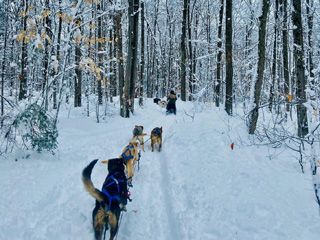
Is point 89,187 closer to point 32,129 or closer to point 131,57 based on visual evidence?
point 32,129

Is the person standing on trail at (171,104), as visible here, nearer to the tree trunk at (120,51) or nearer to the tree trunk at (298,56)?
the tree trunk at (120,51)

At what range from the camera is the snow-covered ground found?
274cm

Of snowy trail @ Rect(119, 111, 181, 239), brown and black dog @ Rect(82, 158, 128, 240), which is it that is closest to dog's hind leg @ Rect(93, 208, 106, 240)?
brown and black dog @ Rect(82, 158, 128, 240)

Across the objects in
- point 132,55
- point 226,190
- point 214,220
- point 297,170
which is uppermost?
point 132,55

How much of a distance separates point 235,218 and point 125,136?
545 cm

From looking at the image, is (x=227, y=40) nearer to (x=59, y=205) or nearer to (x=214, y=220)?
(x=214, y=220)

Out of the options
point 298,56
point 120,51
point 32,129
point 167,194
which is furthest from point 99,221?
point 120,51

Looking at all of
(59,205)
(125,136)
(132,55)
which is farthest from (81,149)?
(132,55)

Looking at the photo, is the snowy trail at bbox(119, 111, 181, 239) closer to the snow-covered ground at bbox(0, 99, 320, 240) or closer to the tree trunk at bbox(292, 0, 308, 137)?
the snow-covered ground at bbox(0, 99, 320, 240)

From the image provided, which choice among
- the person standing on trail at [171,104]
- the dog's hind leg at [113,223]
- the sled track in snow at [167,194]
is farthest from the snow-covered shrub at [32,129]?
the person standing on trail at [171,104]

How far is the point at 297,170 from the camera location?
13.5 feet

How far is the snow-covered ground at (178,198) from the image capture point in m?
2.74


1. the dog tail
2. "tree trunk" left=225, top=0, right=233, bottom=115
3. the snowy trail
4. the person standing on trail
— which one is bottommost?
the snowy trail

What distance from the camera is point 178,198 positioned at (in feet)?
12.5
